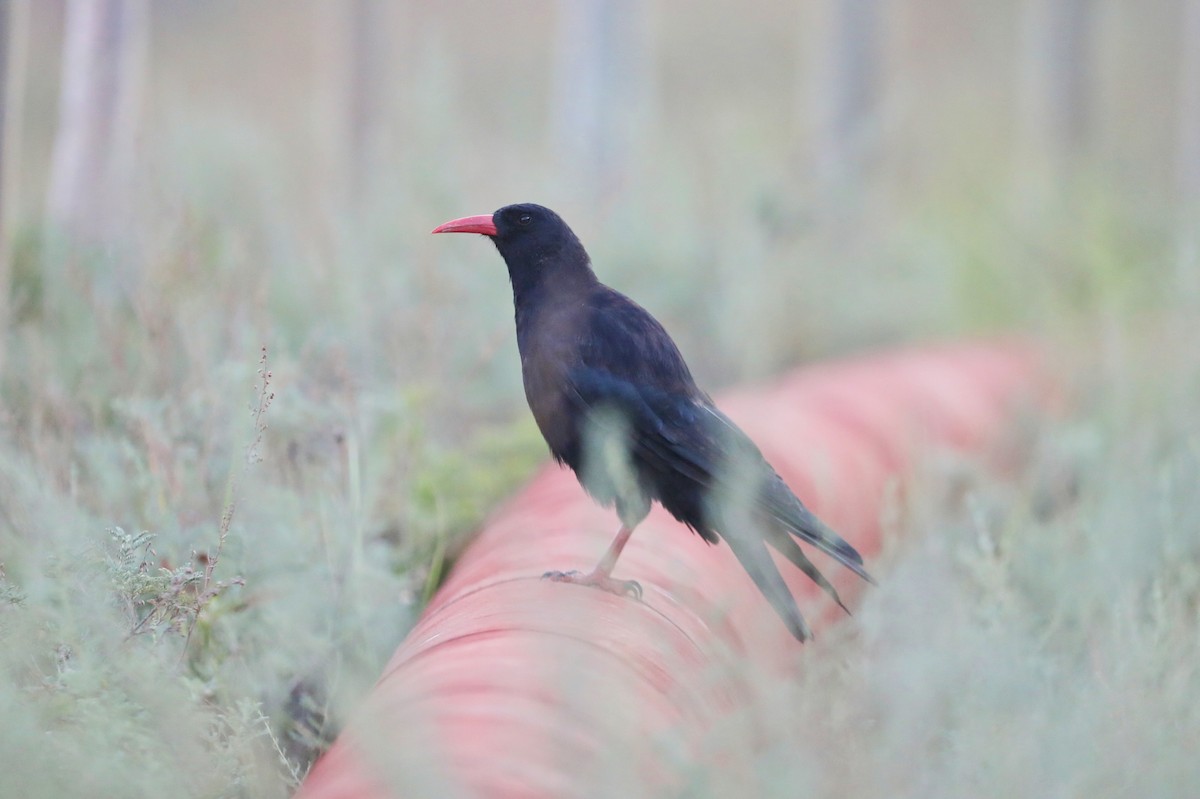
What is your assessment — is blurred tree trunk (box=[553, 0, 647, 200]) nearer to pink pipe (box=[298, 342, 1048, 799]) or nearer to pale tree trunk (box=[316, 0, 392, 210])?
pale tree trunk (box=[316, 0, 392, 210])

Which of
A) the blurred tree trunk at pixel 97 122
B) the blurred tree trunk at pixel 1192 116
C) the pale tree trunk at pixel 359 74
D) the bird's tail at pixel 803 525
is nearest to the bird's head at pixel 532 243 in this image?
the bird's tail at pixel 803 525

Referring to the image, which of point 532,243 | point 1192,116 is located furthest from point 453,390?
point 1192,116

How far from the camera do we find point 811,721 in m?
1.83

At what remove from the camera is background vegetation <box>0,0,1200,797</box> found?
1.95m

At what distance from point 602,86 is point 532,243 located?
4.87 meters

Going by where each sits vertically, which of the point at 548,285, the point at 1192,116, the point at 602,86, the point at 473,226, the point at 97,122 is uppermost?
the point at 602,86

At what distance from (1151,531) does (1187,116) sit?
7.58m

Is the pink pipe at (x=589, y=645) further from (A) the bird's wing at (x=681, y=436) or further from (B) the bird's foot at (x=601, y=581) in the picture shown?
(A) the bird's wing at (x=681, y=436)

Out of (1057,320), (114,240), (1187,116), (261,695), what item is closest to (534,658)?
(261,695)

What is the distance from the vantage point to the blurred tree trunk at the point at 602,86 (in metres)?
7.65

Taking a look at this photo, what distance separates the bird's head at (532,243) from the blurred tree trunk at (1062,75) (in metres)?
8.73

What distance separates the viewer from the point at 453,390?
4441mm

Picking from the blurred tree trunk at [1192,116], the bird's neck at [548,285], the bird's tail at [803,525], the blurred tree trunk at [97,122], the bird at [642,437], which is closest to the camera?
the bird's tail at [803,525]

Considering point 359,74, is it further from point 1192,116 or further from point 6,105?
point 1192,116
